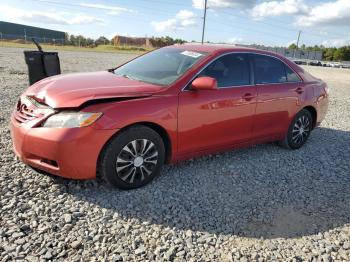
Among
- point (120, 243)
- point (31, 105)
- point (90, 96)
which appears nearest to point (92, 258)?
point (120, 243)

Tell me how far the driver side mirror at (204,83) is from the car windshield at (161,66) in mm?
257

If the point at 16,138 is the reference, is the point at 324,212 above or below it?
below

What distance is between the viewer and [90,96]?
3609mm

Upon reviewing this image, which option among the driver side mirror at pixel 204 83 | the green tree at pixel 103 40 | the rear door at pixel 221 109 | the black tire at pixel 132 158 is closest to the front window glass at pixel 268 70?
the rear door at pixel 221 109

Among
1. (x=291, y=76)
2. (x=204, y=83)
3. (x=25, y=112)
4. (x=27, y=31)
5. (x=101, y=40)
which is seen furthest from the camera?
Result: (x=101, y=40)

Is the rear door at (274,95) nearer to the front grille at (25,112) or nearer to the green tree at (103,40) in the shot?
the front grille at (25,112)

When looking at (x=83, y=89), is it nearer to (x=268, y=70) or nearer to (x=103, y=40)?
(x=268, y=70)

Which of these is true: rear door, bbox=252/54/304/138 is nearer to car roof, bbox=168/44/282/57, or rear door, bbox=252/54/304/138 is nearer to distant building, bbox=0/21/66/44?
car roof, bbox=168/44/282/57

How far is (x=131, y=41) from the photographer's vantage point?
77.6m

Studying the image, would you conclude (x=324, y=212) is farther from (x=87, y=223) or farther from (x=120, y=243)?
(x=87, y=223)

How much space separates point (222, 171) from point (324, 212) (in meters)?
1.40

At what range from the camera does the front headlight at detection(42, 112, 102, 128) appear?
3443 mm

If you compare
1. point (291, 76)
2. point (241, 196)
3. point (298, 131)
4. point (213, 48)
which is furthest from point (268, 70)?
point (241, 196)

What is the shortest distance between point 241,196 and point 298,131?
2411 millimetres
